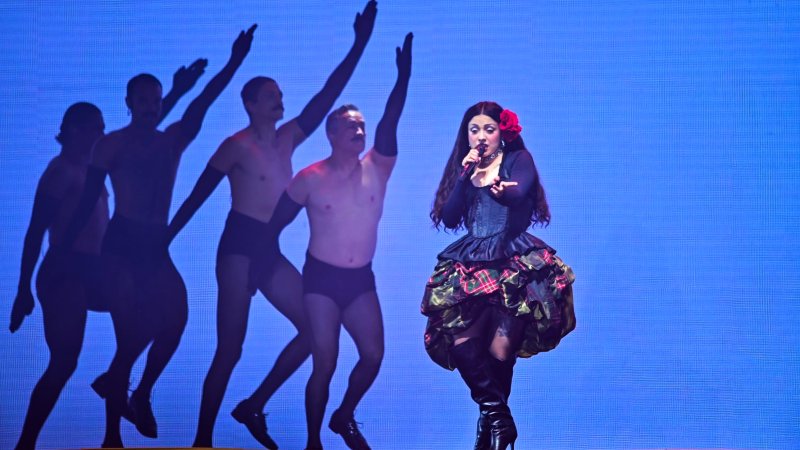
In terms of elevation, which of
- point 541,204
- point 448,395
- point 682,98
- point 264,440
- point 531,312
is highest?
point 682,98

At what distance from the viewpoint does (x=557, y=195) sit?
13.4 feet

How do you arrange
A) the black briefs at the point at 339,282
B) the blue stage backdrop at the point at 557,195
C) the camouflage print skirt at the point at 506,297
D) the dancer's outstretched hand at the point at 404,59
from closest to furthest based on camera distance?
the camouflage print skirt at the point at 506,297
the blue stage backdrop at the point at 557,195
the black briefs at the point at 339,282
the dancer's outstretched hand at the point at 404,59

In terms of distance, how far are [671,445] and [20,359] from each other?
9.59ft

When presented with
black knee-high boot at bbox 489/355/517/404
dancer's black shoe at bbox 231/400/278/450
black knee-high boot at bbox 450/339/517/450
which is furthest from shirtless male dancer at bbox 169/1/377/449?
black knee-high boot at bbox 489/355/517/404

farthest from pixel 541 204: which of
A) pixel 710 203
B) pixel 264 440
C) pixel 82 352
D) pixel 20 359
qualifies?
pixel 20 359

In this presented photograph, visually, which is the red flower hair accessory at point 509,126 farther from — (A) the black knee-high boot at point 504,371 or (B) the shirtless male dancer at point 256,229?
(A) the black knee-high boot at point 504,371

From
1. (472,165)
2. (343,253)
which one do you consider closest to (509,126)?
(472,165)

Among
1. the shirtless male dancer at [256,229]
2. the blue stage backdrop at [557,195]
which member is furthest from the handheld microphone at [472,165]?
the shirtless male dancer at [256,229]

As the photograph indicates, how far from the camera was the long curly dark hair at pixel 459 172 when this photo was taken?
13.3 ft

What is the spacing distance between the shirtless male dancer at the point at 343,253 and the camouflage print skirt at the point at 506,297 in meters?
0.28

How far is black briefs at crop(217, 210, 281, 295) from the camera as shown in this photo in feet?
13.7

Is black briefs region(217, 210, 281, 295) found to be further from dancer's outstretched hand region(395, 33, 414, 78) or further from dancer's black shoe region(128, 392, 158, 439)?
dancer's outstretched hand region(395, 33, 414, 78)

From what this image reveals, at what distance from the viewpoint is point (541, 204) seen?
4.05 meters

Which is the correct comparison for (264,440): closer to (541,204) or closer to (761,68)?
(541,204)
